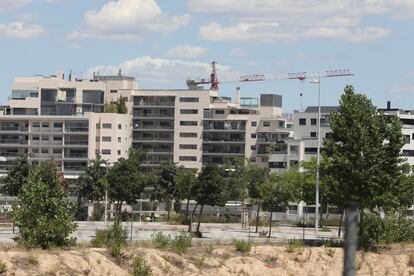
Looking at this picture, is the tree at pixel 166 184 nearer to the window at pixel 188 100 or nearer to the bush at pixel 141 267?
the window at pixel 188 100

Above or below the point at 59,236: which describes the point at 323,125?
above

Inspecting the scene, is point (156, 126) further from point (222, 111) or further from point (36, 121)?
point (36, 121)

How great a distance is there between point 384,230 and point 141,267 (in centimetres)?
2113

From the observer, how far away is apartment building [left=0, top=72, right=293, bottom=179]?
138875 millimetres

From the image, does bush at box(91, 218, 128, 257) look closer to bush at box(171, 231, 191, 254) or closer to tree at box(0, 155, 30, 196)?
bush at box(171, 231, 191, 254)

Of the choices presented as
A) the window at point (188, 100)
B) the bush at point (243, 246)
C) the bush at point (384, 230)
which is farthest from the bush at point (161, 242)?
the window at point (188, 100)

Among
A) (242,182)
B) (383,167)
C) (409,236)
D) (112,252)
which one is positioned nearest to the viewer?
(112,252)

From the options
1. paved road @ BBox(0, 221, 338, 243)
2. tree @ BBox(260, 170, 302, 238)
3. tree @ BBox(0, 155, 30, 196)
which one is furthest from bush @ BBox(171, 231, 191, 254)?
tree @ BBox(0, 155, 30, 196)

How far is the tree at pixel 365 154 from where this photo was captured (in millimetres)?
46656

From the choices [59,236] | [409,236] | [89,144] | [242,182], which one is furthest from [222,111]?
[59,236]

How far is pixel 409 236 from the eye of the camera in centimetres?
5666

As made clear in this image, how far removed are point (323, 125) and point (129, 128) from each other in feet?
116

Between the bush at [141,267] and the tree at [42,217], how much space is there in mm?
4165

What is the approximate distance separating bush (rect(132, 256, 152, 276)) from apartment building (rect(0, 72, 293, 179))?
101571 millimetres
